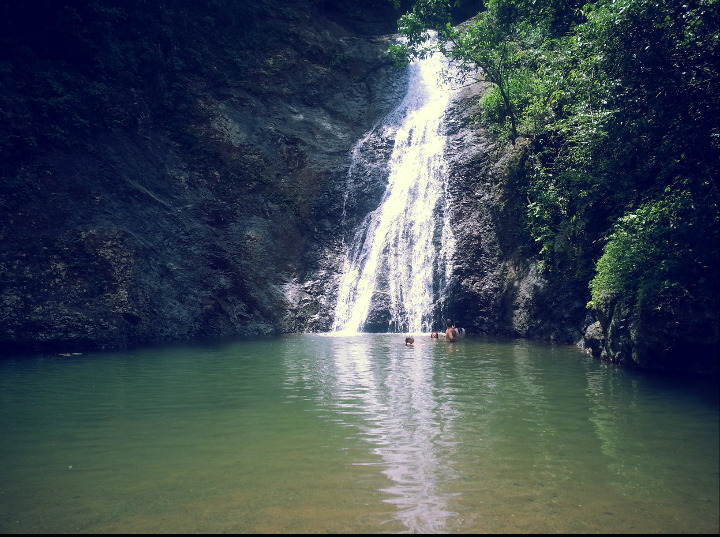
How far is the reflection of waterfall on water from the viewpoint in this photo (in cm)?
2281

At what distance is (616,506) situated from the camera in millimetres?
4934

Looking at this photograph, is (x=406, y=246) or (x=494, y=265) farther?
(x=406, y=246)

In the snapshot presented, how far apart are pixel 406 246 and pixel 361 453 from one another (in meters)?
18.1

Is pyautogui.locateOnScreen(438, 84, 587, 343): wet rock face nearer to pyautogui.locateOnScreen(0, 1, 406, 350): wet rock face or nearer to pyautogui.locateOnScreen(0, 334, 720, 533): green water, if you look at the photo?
pyautogui.locateOnScreen(0, 1, 406, 350): wet rock face

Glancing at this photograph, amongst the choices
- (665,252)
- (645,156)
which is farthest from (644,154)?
(665,252)

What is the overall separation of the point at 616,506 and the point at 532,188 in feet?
56.0

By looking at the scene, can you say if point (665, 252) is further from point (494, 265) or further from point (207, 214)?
point (207, 214)

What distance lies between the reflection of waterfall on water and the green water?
10.5 m

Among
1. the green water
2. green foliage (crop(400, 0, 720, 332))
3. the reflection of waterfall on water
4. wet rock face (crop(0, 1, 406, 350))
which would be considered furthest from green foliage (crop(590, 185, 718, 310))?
wet rock face (crop(0, 1, 406, 350))

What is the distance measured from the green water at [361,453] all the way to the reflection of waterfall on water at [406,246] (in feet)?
34.4

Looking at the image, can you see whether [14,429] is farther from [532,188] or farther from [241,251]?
[532,188]

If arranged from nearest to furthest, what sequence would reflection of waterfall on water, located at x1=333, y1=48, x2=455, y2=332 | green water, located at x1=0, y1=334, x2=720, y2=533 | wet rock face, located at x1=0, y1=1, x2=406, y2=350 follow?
green water, located at x1=0, y1=334, x2=720, y2=533, wet rock face, located at x1=0, y1=1, x2=406, y2=350, reflection of waterfall on water, located at x1=333, y1=48, x2=455, y2=332

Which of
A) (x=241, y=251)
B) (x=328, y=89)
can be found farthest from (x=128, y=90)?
(x=328, y=89)

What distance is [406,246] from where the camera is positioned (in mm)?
24219
